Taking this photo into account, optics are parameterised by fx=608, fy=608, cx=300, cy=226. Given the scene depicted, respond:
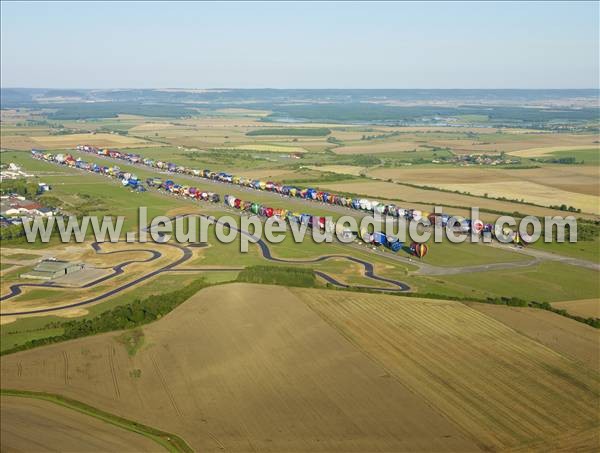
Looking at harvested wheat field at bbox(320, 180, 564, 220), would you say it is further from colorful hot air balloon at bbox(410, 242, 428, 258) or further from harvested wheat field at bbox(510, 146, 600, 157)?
harvested wheat field at bbox(510, 146, 600, 157)

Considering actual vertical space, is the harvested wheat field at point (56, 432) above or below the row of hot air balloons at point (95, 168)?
below

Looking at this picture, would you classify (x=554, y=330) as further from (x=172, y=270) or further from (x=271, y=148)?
(x=271, y=148)

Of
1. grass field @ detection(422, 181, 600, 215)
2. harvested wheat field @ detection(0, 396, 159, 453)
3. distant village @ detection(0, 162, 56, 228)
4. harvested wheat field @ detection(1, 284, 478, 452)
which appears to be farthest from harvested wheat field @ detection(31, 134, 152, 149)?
harvested wheat field @ detection(0, 396, 159, 453)

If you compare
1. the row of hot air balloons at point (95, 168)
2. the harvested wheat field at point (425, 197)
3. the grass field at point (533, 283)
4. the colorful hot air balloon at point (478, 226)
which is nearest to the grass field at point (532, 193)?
the harvested wheat field at point (425, 197)

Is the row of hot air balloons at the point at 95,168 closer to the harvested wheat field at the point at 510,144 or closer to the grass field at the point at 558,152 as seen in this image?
the harvested wheat field at the point at 510,144

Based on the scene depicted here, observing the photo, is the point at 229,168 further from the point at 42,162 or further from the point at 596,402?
the point at 596,402

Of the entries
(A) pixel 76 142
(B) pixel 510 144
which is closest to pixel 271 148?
(A) pixel 76 142
